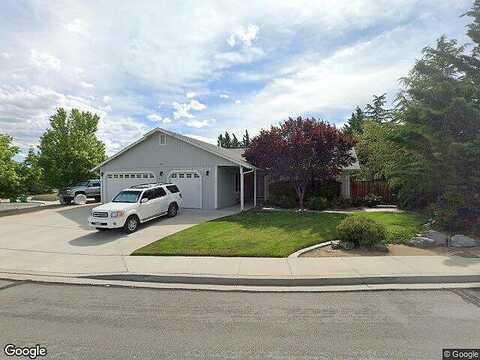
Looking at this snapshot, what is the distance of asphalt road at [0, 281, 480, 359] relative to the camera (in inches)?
157

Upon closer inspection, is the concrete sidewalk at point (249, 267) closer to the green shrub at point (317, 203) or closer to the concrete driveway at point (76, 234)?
the concrete driveway at point (76, 234)

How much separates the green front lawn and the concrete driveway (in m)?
1.10

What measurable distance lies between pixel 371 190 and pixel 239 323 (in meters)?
19.1

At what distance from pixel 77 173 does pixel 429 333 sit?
29.9 meters

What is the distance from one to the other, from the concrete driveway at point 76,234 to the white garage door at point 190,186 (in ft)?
8.82

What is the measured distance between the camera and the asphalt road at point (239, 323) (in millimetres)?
3979

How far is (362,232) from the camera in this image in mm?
9180

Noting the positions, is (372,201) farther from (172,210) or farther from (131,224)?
(131,224)

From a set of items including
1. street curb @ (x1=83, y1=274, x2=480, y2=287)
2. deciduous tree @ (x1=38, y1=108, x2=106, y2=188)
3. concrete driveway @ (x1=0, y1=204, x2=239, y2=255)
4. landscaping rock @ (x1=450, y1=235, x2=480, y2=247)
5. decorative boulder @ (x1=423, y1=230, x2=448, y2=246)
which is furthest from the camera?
deciduous tree @ (x1=38, y1=108, x2=106, y2=188)

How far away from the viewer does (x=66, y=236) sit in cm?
1219

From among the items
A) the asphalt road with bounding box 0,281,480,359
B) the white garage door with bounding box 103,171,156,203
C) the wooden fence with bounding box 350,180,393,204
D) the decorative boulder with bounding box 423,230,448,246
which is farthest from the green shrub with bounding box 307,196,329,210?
the asphalt road with bounding box 0,281,480,359

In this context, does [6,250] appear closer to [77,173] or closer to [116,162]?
[116,162]

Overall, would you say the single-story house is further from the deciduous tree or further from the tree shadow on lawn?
the deciduous tree

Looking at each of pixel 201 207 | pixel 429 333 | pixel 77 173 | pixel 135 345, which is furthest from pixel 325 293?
pixel 77 173
